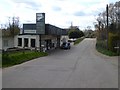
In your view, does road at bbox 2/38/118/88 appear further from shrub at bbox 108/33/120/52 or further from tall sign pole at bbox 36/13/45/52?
tall sign pole at bbox 36/13/45/52

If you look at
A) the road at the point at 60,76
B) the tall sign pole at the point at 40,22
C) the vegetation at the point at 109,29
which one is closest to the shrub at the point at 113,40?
the vegetation at the point at 109,29

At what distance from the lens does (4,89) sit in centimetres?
1231

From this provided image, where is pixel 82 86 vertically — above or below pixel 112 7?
below

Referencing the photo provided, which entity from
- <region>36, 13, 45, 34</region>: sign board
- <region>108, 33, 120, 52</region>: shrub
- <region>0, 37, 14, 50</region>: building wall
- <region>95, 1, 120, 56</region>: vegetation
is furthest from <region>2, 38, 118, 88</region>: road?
<region>0, 37, 14, 50</region>: building wall

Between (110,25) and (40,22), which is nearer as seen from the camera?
(40,22)

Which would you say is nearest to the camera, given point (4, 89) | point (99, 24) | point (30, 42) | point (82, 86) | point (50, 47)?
point (4, 89)

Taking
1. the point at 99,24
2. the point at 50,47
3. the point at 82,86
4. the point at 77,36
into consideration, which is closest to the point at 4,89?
the point at 82,86

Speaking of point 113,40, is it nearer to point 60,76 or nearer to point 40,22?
point 40,22

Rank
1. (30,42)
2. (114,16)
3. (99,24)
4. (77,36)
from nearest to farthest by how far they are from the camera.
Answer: (30,42) < (114,16) < (99,24) < (77,36)

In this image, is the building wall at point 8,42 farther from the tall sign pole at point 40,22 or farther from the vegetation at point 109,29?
the vegetation at point 109,29

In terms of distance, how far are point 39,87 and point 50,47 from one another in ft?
169

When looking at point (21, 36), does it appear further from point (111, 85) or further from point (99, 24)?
point (111, 85)

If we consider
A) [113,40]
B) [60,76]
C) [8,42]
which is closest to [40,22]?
[113,40]

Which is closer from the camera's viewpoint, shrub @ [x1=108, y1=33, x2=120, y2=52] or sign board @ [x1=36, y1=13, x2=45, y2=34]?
shrub @ [x1=108, y1=33, x2=120, y2=52]
